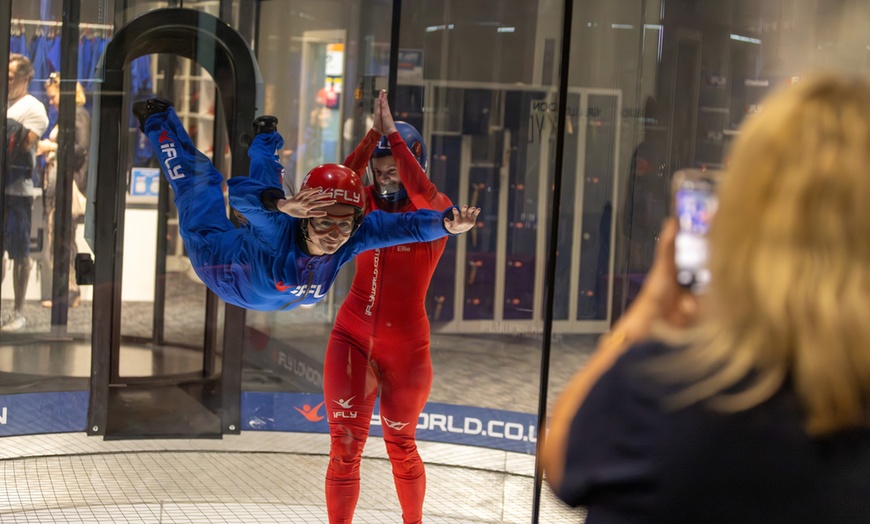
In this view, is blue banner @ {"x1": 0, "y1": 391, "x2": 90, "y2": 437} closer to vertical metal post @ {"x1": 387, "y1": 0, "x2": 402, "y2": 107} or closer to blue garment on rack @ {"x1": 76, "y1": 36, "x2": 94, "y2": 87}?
blue garment on rack @ {"x1": 76, "y1": 36, "x2": 94, "y2": 87}

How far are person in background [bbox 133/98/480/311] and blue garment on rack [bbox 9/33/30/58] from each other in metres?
0.74

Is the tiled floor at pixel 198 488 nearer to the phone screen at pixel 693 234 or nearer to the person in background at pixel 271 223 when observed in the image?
the person in background at pixel 271 223

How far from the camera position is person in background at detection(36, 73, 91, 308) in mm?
4109

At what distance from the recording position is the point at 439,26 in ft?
16.0

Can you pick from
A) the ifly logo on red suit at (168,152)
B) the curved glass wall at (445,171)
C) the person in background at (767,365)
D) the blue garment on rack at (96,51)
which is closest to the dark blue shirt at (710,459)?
the person in background at (767,365)

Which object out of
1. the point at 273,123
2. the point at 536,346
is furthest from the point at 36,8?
the point at 536,346

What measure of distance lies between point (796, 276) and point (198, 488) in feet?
12.3

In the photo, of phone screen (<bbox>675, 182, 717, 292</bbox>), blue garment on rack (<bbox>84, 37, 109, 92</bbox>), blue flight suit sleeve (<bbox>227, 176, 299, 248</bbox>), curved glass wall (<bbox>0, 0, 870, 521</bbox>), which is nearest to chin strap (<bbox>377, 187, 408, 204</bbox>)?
blue flight suit sleeve (<bbox>227, 176, 299, 248</bbox>)

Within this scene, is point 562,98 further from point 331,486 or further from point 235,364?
point 235,364

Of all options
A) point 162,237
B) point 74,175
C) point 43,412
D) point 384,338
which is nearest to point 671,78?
point 384,338

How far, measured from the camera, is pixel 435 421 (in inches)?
199

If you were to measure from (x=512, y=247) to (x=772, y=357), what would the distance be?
163 inches

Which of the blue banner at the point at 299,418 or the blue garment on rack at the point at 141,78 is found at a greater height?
the blue garment on rack at the point at 141,78

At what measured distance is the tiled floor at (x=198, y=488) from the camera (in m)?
4.22
